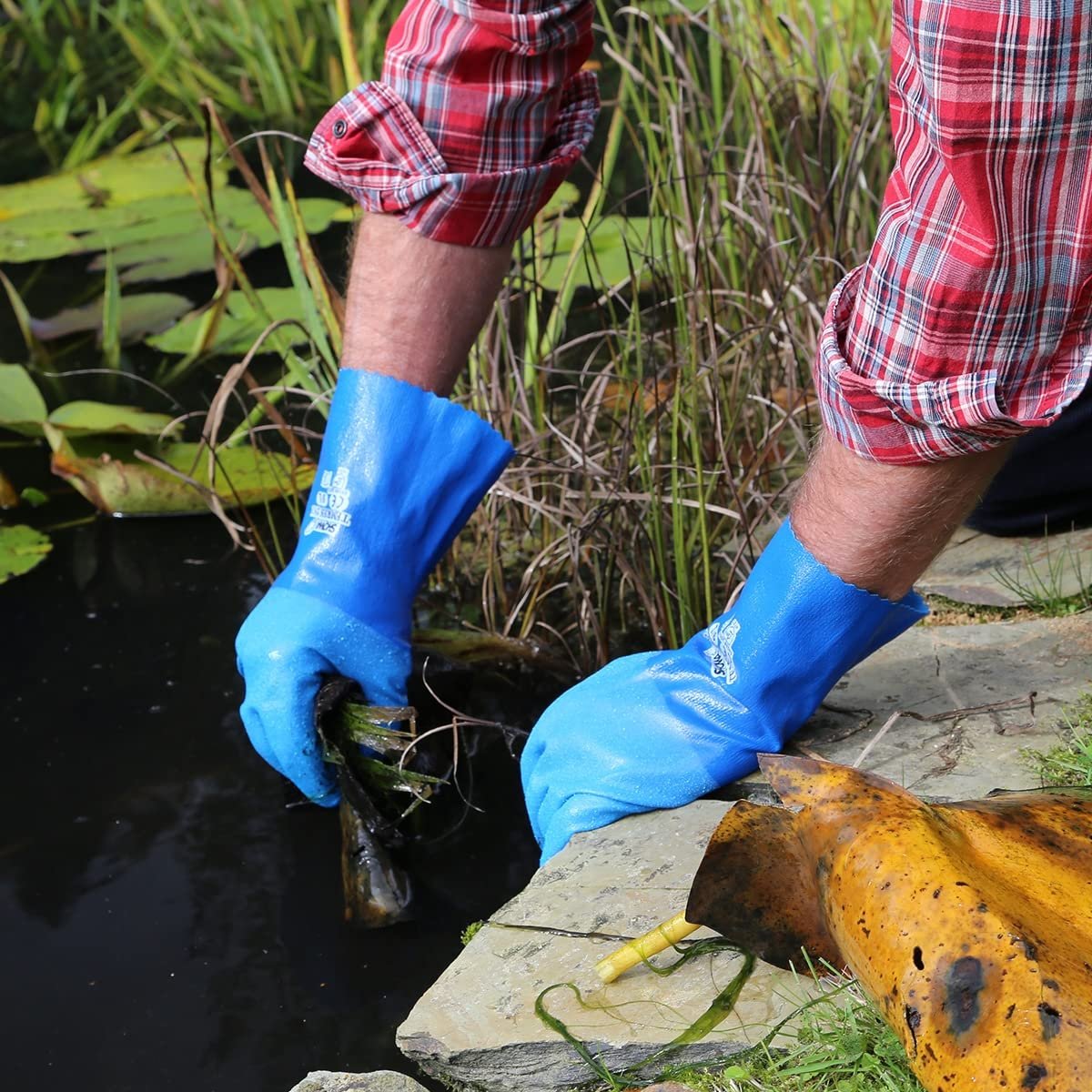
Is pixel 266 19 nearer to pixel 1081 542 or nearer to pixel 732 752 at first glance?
pixel 1081 542

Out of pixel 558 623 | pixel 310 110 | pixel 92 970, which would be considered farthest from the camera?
pixel 310 110

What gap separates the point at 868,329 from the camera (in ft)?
3.44

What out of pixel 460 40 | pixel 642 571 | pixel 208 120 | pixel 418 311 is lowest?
pixel 642 571

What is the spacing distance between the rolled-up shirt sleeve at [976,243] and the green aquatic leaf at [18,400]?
1475 millimetres

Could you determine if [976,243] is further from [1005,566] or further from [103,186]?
[103,186]

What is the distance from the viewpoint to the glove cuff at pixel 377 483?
1.41m

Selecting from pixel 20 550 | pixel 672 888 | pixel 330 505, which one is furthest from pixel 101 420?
pixel 672 888

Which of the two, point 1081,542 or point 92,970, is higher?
point 1081,542

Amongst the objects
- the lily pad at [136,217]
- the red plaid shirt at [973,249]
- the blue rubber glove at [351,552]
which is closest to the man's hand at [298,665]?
the blue rubber glove at [351,552]

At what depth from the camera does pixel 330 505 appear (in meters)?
1.42

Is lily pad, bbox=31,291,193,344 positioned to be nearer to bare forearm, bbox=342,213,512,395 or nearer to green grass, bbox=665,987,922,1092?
bare forearm, bbox=342,213,512,395

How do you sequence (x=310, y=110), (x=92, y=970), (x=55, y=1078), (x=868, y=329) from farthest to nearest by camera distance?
(x=310, y=110) < (x=92, y=970) < (x=55, y=1078) < (x=868, y=329)

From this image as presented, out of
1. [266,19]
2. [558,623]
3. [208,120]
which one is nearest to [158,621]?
[558,623]

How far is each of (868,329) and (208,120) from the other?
1.00 meters
